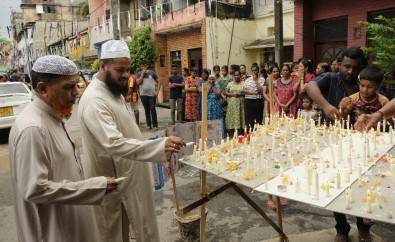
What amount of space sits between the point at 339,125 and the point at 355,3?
6.58 m

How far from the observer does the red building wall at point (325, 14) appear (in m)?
8.13

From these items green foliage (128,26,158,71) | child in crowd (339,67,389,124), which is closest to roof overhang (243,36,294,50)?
green foliage (128,26,158,71)

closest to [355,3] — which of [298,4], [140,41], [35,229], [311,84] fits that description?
[298,4]

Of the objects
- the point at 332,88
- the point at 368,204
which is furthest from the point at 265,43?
the point at 368,204

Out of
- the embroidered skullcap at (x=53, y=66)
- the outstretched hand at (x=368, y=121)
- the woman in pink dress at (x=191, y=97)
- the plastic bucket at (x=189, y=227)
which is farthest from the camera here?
the woman in pink dress at (x=191, y=97)

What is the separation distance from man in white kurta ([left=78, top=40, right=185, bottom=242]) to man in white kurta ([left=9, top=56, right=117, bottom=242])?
0.59m

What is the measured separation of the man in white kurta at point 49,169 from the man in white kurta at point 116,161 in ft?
1.94

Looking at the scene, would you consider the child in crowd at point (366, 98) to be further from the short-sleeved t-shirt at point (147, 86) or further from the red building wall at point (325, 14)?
the short-sleeved t-shirt at point (147, 86)

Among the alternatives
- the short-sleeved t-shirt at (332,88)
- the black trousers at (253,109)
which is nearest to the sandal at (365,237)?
the short-sleeved t-shirt at (332,88)

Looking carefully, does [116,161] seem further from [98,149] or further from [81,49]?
[81,49]

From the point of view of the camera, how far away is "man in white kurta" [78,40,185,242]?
262 cm

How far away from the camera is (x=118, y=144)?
237cm

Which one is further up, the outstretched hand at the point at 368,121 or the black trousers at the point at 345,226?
the outstretched hand at the point at 368,121

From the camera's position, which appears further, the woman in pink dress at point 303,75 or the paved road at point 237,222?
the woman in pink dress at point 303,75
